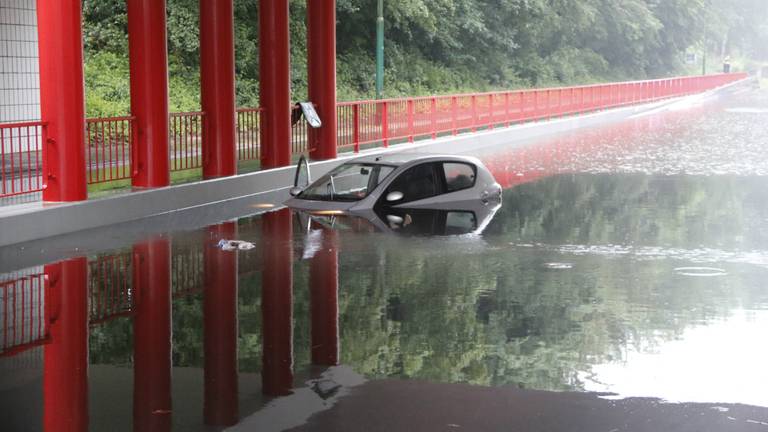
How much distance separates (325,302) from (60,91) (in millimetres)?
6947

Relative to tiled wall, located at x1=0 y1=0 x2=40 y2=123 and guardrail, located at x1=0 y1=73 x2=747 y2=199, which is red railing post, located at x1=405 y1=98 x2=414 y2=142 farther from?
tiled wall, located at x1=0 y1=0 x2=40 y2=123

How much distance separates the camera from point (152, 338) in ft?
32.2

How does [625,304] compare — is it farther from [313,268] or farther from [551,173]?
[551,173]

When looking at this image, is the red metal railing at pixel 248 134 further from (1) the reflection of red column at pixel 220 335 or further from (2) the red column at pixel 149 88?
(1) the reflection of red column at pixel 220 335

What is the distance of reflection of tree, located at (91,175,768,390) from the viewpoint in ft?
29.9

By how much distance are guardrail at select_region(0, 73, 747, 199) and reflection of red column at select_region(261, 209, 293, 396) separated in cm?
333

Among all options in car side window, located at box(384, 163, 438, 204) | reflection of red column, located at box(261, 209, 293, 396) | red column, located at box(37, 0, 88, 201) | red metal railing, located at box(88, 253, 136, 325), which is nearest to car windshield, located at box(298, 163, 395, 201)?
car side window, located at box(384, 163, 438, 204)

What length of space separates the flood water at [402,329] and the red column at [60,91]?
6.02ft

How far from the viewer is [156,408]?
768 cm

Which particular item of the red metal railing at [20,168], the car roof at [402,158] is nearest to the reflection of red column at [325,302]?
the car roof at [402,158]

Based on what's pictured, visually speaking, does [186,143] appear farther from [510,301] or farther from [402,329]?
[402,329]

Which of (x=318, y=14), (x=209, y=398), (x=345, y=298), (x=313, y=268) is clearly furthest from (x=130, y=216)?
(x=209, y=398)

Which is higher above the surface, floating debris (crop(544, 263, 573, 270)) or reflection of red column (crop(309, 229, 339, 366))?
reflection of red column (crop(309, 229, 339, 366))

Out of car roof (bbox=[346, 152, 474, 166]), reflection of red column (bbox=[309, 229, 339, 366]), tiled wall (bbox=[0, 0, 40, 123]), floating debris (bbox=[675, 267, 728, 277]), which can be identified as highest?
tiled wall (bbox=[0, 0, 40, 123])
